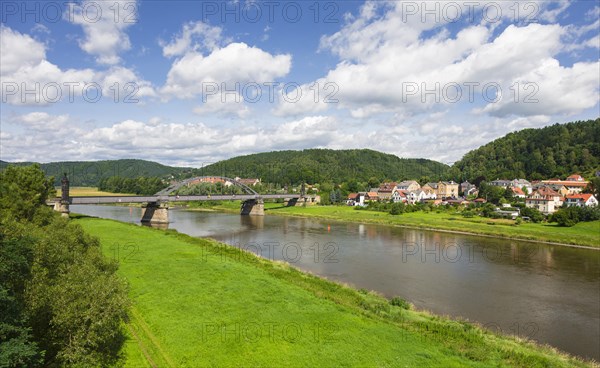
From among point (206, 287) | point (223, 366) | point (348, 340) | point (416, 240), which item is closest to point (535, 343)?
point (348, 340)

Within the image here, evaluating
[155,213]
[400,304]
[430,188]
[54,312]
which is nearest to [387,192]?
[430,188]

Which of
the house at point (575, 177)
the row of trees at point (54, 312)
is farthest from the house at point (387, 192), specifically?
the row of trees at point (54, 312)

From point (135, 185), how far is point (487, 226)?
119 m

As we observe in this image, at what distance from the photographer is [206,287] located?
2206 centimetres

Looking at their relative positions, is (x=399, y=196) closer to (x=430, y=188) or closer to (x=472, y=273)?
(x=430, y=188)

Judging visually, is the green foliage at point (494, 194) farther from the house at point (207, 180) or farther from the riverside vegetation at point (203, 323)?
the riverside vegetation at point (203, 323)

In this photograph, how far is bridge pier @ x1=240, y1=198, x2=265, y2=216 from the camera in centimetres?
8925

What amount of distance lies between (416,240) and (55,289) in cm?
4468

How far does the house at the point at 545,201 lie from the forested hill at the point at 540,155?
144 ft

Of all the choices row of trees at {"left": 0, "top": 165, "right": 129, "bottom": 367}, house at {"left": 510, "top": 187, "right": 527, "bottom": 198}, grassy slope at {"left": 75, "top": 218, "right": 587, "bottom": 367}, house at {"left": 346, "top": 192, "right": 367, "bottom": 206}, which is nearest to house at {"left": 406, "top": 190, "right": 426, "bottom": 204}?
house at {"left": 346, "top": 192, "right": 367, "bottom": 206}

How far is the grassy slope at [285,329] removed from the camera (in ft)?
46.8

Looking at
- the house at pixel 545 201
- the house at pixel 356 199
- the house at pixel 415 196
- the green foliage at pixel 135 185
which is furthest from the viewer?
the green foliage at pixel 135 185

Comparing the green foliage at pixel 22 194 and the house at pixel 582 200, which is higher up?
the green foliage at pixel 22 194

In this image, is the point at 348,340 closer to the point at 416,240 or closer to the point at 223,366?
the point at 223,366
